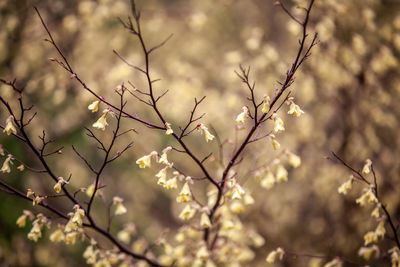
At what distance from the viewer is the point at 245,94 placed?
4.90 metres

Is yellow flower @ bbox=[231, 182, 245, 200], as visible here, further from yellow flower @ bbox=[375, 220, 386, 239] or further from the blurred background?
the blurred background

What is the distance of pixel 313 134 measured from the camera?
4.34 m

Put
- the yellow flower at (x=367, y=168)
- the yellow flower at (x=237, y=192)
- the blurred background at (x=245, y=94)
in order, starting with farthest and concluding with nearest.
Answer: the blurred background at (x=245, y=94)
the yellow flower at (x=367, y=168)
the yellow flower at (x=237, y=192)

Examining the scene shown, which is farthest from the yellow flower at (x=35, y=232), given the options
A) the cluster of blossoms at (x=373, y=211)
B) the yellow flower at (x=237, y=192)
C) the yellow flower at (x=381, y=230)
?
the yellow flower at (x=381, y=230)

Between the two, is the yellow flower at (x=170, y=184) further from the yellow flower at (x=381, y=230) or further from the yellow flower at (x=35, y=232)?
the yellow flower at (x=381, y=230)

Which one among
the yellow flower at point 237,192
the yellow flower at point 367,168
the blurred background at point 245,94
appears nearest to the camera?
the yellow flower at point 237,192

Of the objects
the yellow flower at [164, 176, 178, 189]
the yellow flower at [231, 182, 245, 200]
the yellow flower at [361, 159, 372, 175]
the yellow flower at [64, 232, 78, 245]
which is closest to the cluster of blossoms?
the yellow flower at [361, 159, 372, 175]

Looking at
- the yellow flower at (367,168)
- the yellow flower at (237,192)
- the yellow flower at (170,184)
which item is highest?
the yellow flower at (367,168)

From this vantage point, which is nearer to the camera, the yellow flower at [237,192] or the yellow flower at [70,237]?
the yellow flower at [237,192]

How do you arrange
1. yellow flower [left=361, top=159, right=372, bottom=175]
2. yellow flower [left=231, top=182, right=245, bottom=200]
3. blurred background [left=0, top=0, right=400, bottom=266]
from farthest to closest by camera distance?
1. blurred background [left=0, top=0, right=400, bottom=266]
2. yellow flower [left=361, top=159, right=372, bottom=175]
3. yellow flower [left=231, top=182, right=245, bottom=200]

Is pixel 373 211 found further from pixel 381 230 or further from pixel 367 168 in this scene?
pixel 367 168

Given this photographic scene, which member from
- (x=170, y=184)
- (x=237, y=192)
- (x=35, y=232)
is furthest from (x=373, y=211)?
(x=35, y=232)

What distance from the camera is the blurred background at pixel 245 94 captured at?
11.5ft

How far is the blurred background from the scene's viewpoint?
352 cm
